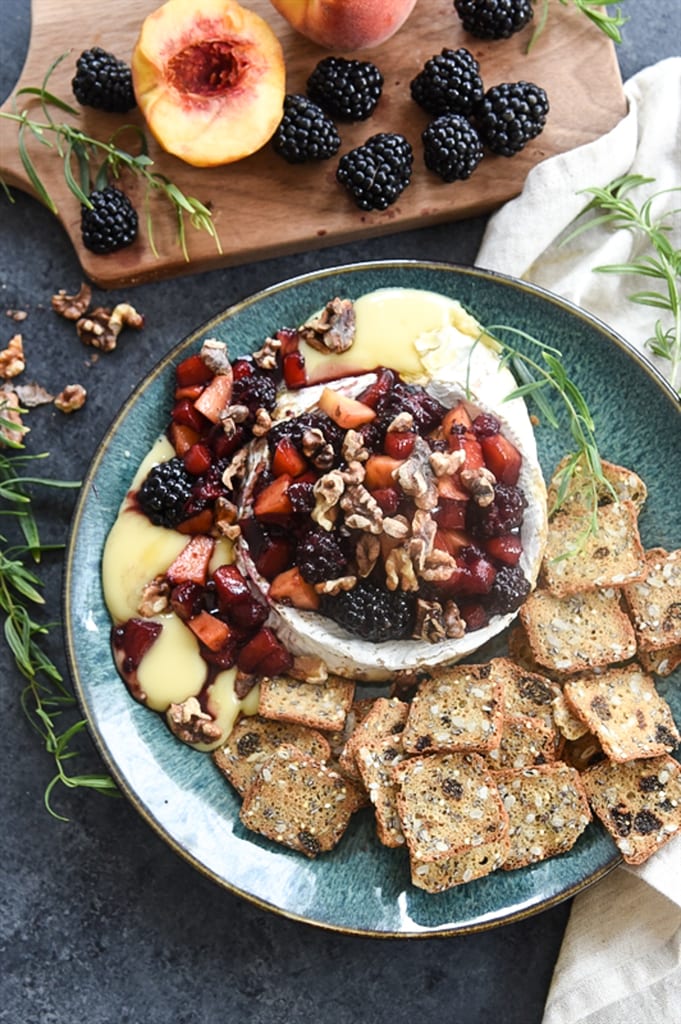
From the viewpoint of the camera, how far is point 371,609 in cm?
259

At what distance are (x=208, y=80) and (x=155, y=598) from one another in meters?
1.38

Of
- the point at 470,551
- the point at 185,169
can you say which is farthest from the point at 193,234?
the point at 470,551

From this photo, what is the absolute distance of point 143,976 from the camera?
116 inches

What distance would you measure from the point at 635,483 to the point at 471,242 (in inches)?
34.3

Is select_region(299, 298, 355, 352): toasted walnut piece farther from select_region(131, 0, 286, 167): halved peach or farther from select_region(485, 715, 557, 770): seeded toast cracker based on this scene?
select_region(485, 715, 557, 770): seeded toast cracker

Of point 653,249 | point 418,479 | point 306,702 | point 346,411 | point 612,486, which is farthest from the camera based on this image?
point 653,249

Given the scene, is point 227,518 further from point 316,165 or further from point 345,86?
point 345,86

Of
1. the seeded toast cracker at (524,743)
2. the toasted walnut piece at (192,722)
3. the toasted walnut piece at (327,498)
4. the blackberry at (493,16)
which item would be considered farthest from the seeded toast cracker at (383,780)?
the blackberry at (493,16)

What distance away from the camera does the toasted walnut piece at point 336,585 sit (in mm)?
2582

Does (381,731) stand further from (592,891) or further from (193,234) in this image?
(193,234)

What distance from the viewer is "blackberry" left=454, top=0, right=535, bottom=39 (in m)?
3.00

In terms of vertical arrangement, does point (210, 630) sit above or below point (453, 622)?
below

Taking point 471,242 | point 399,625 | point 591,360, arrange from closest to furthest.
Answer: point 399,625, point 591,360, point 471,242

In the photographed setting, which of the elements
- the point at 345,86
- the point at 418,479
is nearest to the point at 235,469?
the point at 418,479
